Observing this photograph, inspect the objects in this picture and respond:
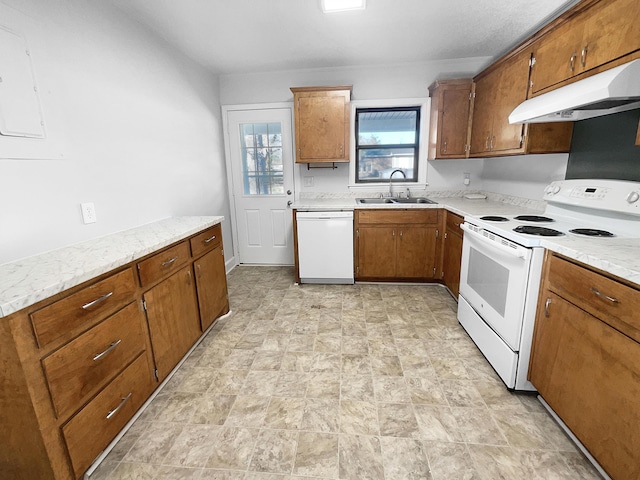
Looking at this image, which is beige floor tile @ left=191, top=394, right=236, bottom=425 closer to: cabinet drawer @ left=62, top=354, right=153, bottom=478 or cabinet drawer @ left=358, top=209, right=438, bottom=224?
cabinet drawer @ left=62, top=354, right=153, bottom=478

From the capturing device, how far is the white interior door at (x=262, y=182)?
12.4 ft

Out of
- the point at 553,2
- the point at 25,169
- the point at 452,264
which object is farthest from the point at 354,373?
the point at 553,2

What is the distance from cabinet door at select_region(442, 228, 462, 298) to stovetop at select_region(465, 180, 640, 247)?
0.57 m

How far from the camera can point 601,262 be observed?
1.20 m

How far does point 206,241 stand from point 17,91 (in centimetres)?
127

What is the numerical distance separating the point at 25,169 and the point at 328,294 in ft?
8.19

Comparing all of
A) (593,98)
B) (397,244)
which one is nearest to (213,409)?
(397,244)

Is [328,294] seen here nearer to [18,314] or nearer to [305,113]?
[305,113]

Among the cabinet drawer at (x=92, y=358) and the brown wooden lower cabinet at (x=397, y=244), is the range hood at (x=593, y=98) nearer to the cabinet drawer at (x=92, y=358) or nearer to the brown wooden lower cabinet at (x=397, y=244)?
the brown wooden lower cabinet at (x=397, y=244)

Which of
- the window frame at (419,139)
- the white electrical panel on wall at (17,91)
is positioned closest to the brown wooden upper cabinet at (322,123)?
the window frame at (419,139)

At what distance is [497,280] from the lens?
1.91 metres

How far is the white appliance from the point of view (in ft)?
5.33

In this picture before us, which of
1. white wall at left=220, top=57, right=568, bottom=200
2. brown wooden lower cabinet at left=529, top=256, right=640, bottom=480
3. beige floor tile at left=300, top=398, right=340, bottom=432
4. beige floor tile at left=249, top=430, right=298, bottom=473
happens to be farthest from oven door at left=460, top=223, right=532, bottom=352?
beige floor tile at left=249, top=430, right=298, bottom=473

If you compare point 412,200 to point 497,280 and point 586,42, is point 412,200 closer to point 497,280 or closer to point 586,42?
point 497,280
